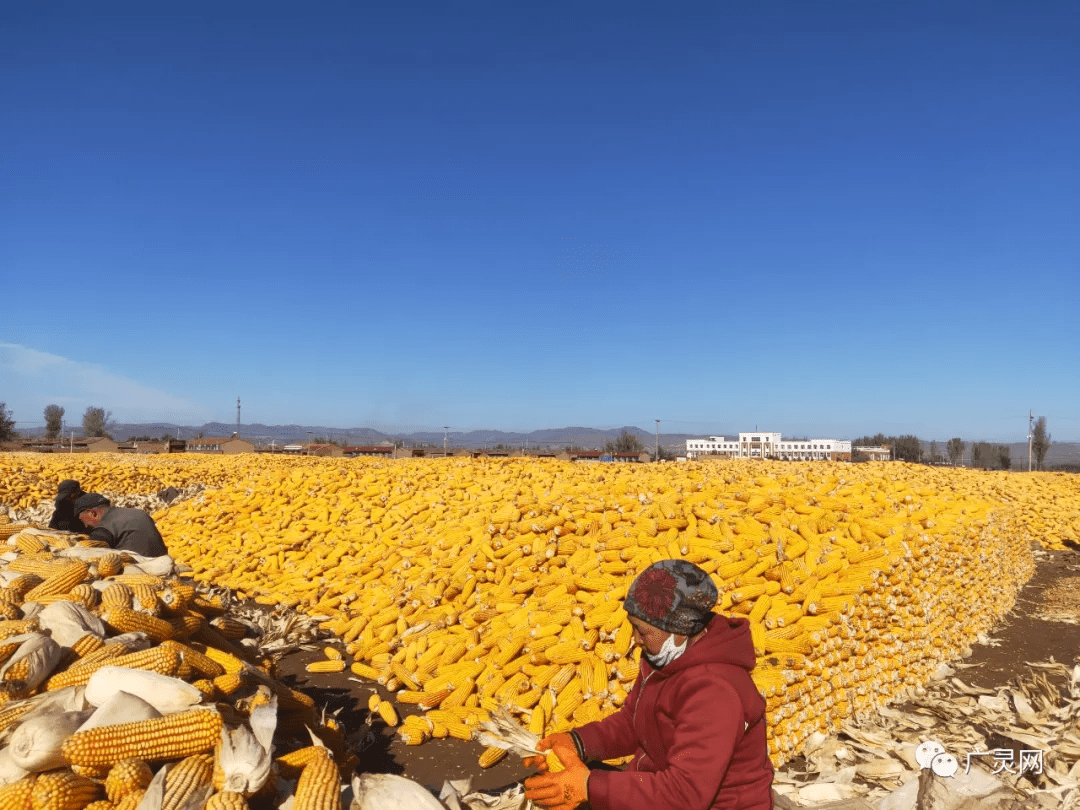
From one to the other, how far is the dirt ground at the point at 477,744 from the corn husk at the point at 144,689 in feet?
6.44

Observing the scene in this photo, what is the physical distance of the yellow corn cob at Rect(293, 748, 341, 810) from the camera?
8.07 ft

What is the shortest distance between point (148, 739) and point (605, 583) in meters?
3.65

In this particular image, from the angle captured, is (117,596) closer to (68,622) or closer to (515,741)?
(68,622)

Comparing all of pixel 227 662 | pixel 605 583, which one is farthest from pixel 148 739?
pixel 605 583

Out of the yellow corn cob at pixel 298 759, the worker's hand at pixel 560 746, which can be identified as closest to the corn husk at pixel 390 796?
the yellow corn cob at pixel 298 759

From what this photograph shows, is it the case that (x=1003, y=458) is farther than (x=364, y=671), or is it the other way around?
(x=1003, y=458)

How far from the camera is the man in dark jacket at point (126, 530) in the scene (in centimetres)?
686

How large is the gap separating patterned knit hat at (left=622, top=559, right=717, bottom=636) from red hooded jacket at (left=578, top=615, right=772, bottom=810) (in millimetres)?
73

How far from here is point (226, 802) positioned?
7.84ft

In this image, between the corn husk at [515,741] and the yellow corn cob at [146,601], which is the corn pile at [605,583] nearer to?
the corn husk at [515,741]

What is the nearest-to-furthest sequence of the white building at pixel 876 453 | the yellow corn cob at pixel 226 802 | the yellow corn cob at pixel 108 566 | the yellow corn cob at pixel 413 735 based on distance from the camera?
the yellow corn cob at pixel 226 802, the yellow corn cob at pixel 108 566, the yellow corn cob at pixel 413 735, the white building at pixel 876 453

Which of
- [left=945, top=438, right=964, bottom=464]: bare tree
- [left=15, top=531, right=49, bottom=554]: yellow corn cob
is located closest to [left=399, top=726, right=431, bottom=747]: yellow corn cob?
[left=15, top=531, right=49, bottom=554]: yellow corn cob

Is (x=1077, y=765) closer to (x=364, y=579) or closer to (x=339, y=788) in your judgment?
(x=339, y=788)

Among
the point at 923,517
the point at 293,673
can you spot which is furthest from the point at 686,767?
the point at 923,517
